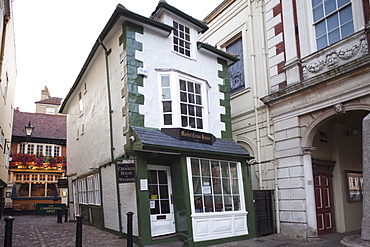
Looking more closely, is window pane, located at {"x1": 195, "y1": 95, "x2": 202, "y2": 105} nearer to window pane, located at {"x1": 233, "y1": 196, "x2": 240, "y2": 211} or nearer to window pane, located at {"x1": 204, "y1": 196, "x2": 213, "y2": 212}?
window pane, located at {"x1": 204, "y1": 196, "x2": 213, "y2": 212}

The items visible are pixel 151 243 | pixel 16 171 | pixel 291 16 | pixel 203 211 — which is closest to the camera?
pixel 151 243

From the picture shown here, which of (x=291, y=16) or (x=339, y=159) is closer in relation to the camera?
(x=291, y=16)

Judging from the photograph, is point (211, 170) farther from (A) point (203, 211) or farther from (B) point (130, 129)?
(B) point (130, 129)

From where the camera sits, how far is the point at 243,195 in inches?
420

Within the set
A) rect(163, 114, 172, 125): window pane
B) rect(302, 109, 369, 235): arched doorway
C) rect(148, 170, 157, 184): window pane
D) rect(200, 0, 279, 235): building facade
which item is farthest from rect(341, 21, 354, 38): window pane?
rect(148, 170, 157, 184): window pane

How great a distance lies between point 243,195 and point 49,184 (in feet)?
70.1

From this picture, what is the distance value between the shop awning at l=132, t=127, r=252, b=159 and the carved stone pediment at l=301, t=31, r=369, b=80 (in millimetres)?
3428

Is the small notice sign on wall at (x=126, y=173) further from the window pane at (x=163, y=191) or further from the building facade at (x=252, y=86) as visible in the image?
the building facade at (x=252, y=86)

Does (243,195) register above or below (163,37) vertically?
below

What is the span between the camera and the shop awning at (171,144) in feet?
28.9

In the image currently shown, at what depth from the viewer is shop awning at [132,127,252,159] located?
347 inches

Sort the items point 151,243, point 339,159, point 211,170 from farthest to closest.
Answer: point 339,159
point 211,170
point 151,243

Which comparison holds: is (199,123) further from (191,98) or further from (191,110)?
(191,98)

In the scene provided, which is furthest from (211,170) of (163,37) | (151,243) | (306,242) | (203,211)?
(163,37)
